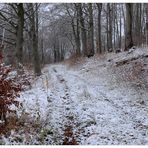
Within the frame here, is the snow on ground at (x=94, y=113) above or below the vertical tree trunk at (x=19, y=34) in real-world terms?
below

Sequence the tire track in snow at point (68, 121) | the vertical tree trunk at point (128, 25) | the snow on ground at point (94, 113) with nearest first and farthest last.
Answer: the tire track in snow at point (68, 121) → the snow on ground at point (94, 113) → the vertical tree trunk at point (128, 25)

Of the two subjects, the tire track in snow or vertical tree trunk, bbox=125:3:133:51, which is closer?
the tire track in snow

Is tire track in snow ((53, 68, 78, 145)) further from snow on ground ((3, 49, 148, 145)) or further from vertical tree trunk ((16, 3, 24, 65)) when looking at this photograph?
vertical tree trunk ((16, 3, 24, 65))

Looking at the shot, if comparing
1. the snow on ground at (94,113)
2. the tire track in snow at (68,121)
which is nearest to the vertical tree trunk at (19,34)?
the snow on ground at (94,113)

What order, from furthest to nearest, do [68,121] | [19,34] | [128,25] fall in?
[128,25] → [19,34] → [68,121]

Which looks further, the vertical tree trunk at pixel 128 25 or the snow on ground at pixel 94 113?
Result: the vertical tree trunk at pixel 128 25

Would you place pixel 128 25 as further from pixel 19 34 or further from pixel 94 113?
pixel 94 113

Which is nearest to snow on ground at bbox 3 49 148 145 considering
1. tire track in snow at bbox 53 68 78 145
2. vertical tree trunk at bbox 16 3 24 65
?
tire track in snow at bbox 53 68 78 145

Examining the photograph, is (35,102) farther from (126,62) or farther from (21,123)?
(126,62)

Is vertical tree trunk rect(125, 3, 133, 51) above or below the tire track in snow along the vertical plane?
above

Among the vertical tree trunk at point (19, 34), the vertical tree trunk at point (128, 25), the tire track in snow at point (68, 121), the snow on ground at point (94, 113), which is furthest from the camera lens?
the vertical tree trunk at point (128, 25)

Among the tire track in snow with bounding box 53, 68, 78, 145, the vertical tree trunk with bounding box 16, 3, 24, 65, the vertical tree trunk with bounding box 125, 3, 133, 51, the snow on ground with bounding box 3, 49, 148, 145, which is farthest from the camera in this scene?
the vertical tree trunk with bounding box 125, 3, 133, 51

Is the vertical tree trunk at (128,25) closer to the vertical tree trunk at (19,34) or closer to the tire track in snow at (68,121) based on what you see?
the vertical tree trunk at (19,34)

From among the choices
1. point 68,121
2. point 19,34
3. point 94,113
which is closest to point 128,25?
point 19,34
